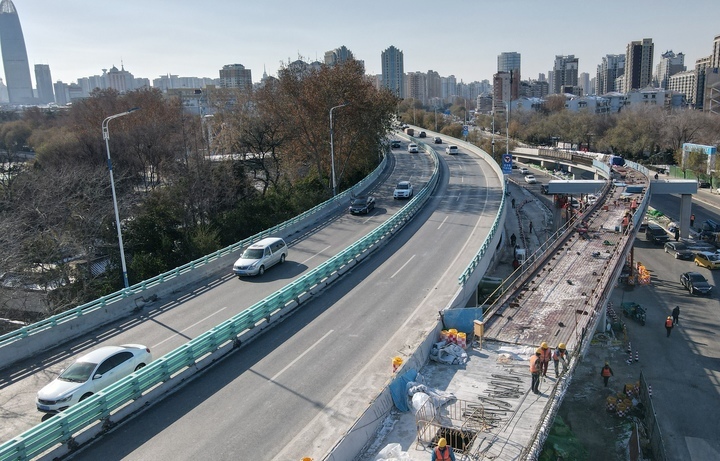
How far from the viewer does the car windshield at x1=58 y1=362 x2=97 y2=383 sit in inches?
567

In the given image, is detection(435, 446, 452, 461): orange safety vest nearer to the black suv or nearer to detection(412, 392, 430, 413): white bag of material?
detection(412, 392, 430, 413): white bag of material

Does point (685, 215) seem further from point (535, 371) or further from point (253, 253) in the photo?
point (535, 371)

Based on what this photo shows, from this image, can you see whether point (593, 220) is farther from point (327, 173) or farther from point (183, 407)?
point (183, 407)

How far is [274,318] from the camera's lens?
2025cm

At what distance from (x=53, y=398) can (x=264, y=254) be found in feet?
42.5

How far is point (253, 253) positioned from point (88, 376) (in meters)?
12.1

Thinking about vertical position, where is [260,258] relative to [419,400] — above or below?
above

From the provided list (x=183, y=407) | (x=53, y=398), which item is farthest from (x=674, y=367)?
(x=53, y=398)

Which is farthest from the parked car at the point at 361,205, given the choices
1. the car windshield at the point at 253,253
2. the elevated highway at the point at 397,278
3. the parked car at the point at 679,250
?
the parked car at the point at 679,250

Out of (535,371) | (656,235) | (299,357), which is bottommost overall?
(656,235)

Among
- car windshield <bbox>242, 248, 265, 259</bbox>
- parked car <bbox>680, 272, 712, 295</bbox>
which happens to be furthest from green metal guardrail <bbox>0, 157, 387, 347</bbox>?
parked car <bbox>680, 272, 712, 295</bbox>

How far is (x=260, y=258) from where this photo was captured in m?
25.8

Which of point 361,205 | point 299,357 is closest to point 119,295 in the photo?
point 299,357

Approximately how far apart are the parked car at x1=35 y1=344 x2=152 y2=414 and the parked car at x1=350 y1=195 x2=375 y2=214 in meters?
24.0
